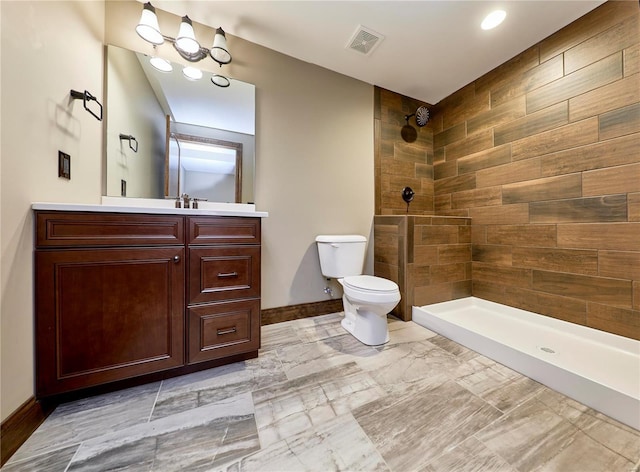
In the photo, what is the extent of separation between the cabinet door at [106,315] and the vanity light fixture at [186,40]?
141cm

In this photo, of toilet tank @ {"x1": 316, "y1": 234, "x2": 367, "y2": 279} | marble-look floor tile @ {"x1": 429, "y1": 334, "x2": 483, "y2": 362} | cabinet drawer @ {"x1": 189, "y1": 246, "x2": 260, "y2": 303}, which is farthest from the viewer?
toilet tank @ {"x1": 316, "y1": 234, "x2": 367, "y2": 279}

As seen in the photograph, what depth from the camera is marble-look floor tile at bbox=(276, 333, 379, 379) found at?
1.34 m

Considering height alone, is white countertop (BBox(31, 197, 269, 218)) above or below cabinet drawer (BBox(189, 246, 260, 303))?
above

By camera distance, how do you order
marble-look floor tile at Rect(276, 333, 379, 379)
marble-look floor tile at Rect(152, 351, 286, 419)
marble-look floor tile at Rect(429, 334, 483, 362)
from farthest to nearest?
marble-look floor tile at Rect(429, 334, 483, 362) → marble-look floor tile at Rect(276, 333, 379, 379) → marble-look floor tile at Rect(152, 351, 286, 419)

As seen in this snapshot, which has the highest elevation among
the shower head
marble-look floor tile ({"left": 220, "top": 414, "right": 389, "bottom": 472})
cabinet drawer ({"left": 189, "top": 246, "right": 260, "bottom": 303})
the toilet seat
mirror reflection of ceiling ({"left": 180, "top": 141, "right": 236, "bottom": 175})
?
the shower head

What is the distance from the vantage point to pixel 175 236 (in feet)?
3.85

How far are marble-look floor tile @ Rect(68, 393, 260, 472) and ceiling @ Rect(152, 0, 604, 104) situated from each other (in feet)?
7.88

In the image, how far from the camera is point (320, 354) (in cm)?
148

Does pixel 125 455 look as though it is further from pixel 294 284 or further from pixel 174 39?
pixel 174 39

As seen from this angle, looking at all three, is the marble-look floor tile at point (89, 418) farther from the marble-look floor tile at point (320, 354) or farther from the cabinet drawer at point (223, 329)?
the marble-look floor tile at point (320, 354)

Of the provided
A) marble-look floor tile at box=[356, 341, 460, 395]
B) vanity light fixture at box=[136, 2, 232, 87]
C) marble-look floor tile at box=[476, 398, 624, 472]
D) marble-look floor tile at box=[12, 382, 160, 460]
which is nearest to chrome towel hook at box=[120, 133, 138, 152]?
vanity light fixture at box=[136, 2, 232, 87]

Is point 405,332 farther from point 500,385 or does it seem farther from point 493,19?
point 493,19

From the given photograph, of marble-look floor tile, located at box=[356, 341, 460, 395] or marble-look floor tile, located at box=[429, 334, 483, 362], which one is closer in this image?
marble-look floor tile, located at box=[356, 341, 460, 395]

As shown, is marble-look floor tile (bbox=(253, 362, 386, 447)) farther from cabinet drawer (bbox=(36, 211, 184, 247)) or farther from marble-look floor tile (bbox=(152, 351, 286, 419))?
cabinet drawer (bbox=(36, 211, 184, 247))
